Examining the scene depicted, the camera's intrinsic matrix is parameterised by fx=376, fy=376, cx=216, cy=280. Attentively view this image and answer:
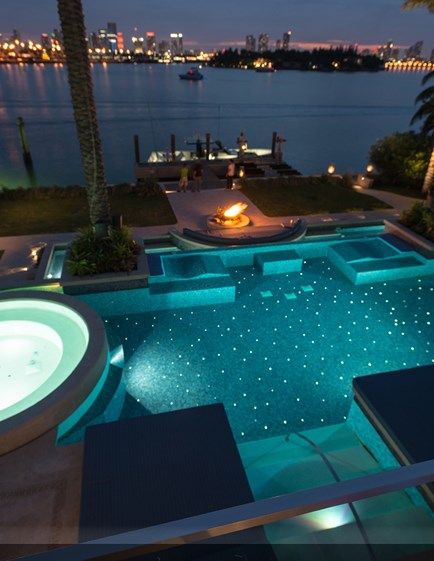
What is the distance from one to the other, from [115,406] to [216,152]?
1100 inches

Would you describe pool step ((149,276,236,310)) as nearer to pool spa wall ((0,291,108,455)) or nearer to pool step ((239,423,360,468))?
pool spa wall ((0,291,108,455))

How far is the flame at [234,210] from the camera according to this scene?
13.3 m

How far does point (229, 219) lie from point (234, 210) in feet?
1.43

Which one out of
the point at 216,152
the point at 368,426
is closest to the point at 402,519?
the point at 368,426

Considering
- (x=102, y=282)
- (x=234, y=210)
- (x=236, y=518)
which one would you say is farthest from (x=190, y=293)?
(x=236, y=518)

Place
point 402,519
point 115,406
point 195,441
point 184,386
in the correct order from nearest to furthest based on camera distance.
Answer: point 402,519, point 195,441, point 115,406, point 184,386

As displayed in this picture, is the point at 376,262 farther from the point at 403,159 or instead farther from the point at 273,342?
the point at 403,159

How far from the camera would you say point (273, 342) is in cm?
831

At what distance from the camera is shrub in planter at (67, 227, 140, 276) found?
9.16 meters

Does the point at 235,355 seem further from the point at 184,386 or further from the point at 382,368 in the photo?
the point at 382,368

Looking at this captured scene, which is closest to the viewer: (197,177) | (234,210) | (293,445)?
(293,445)

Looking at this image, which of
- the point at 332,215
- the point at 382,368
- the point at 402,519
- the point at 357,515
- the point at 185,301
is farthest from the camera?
the point at 332,215

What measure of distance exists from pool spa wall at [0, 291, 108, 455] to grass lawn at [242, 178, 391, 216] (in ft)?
30.9

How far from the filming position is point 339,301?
9.76 meters
